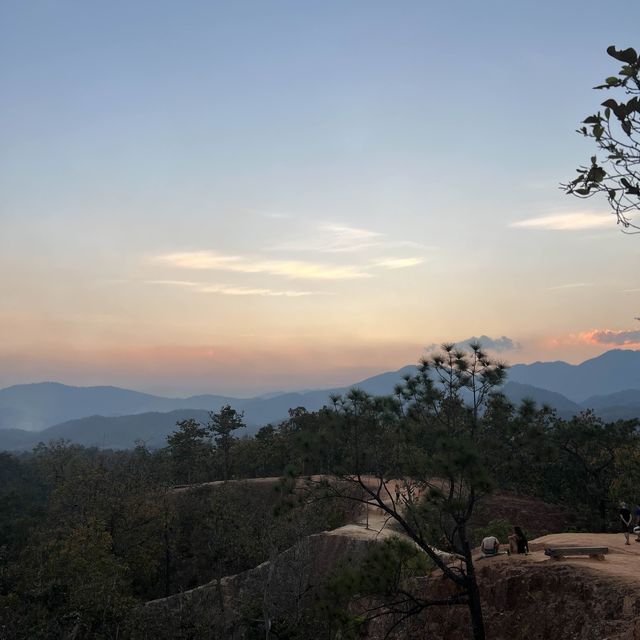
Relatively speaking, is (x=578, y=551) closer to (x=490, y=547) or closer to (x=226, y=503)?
(x=490, y=547)

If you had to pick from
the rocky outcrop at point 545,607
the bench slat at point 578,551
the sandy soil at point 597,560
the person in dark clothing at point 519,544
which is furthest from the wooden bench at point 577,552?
the person in dark clothing at point 519,544

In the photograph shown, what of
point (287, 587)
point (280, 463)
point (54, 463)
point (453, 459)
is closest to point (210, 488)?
point (280, 463)

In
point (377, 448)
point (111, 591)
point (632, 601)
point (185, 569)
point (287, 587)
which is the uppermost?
point (377, 448)

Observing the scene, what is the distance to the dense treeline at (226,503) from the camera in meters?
17.4

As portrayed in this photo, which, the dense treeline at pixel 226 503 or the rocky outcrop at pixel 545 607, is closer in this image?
the rocky outcrop at pixel 545 607

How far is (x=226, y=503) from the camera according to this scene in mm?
50219

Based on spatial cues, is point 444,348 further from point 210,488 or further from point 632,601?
point 210,488

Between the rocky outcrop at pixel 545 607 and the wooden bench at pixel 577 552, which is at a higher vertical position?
the wooden bench at pixel 577 552

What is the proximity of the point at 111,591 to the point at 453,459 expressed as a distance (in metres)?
21.9

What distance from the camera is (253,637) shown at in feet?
97.4

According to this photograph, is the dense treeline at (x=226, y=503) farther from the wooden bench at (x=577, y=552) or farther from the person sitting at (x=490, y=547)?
the person sitting at (x=490, y=547)

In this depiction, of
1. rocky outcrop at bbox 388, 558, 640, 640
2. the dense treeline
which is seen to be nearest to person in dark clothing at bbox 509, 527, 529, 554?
rocky outcrop at bbox 388, 558, 640, 640

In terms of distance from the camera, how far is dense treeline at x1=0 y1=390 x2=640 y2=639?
57.0ft

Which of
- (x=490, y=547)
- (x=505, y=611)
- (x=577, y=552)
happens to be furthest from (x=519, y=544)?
(x=505, y=611)
